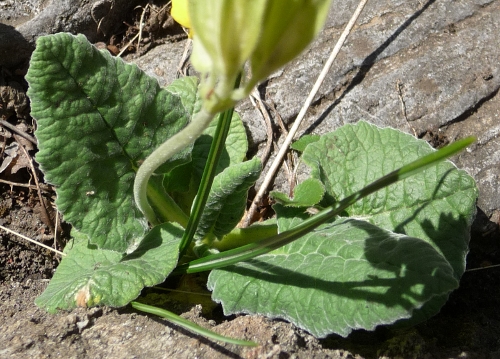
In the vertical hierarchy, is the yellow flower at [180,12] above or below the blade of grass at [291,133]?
above

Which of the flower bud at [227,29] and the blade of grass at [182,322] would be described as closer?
the flower bud at [227,29]

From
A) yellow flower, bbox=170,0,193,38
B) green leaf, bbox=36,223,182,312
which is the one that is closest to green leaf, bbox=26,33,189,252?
green leaf, bbox=36,223,182,312

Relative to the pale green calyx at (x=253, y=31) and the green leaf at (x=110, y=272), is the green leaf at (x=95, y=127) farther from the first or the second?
the pale green calyx at (x=253, y=31)

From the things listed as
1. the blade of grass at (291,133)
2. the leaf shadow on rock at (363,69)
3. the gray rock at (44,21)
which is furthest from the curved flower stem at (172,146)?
the gray rock at (44,21)

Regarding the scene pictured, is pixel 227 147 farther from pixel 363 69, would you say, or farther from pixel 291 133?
pixel 363 69

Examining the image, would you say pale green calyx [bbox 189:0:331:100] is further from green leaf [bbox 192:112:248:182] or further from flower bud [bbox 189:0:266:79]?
green leaf [bbox 192:112:248:182]

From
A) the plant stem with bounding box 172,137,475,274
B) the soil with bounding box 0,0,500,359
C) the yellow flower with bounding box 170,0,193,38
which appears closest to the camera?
the plant stem with bounding box 172,137,475,274
